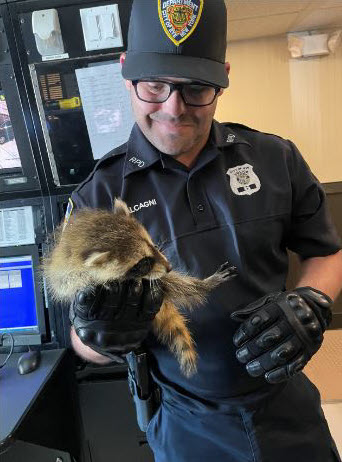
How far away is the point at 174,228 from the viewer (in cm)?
95

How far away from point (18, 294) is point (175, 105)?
47.2 inches

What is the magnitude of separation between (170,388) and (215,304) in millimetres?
277

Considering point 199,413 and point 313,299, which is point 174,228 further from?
point 199,413

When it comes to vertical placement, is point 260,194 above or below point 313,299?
above

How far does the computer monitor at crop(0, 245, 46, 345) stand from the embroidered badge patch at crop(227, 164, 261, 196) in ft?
3.40

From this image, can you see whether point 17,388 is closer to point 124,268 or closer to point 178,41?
point 124,268

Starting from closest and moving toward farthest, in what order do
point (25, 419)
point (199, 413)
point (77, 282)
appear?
1. point (77, 282)
2. point (199, 413)
3. point (25, 419)

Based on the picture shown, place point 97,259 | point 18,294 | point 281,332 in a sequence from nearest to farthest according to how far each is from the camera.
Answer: point 97,259, point 281,332, point 18,294

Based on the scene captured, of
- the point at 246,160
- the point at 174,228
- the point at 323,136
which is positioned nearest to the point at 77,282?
the point at 174,228

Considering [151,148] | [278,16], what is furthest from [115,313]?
[278,16]

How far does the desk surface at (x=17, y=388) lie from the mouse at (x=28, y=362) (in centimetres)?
2

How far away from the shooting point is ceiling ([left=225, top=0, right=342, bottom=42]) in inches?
69.4

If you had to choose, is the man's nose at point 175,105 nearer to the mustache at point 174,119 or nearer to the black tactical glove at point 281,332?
the mustache at point 174,119

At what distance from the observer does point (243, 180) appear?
1.00m
